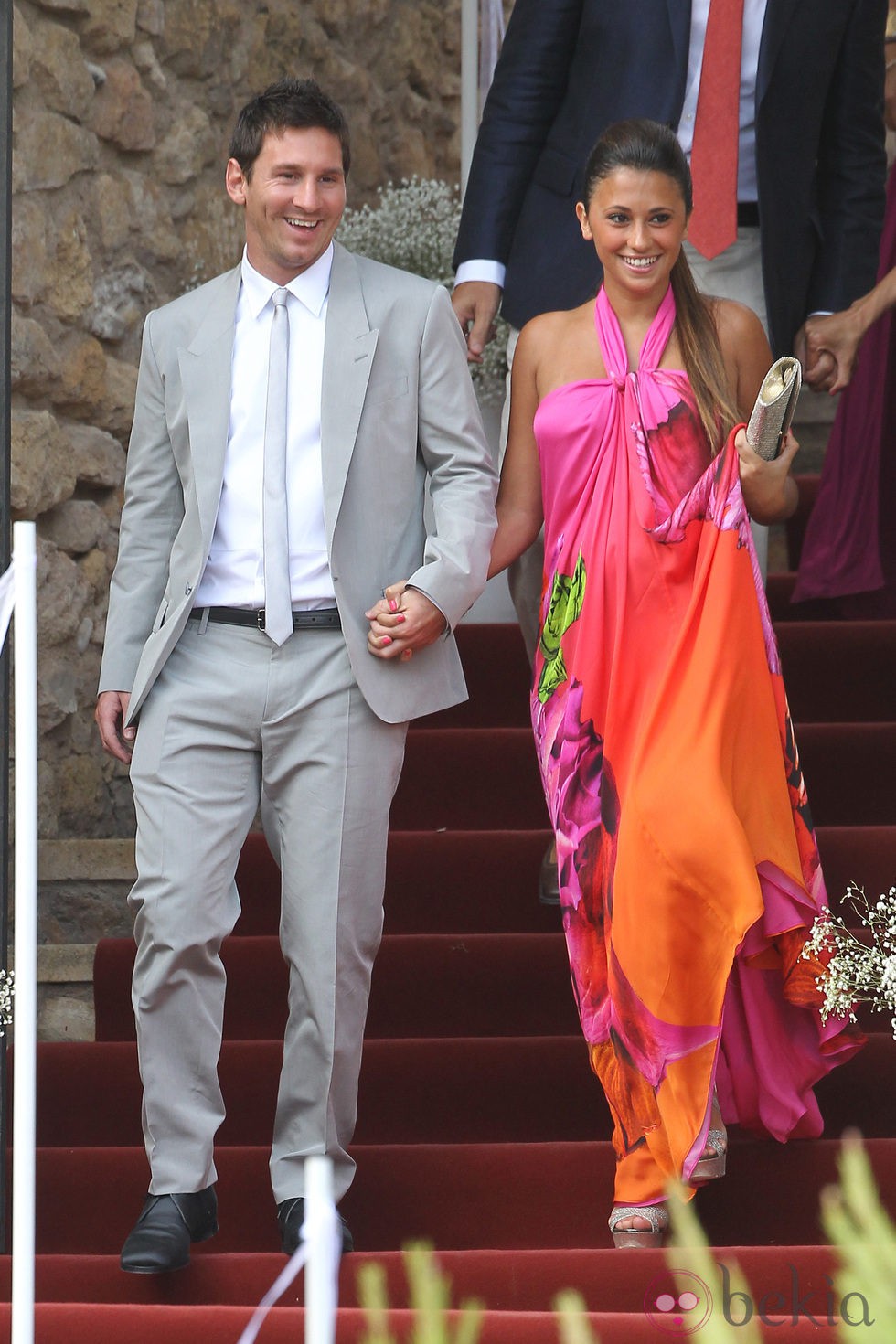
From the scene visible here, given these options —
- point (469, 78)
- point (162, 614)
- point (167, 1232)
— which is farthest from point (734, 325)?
point (469, 78)

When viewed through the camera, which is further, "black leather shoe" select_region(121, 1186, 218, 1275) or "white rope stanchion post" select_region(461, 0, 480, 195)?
"white rope stanchion post" select_region(461, 0, 480, 195)

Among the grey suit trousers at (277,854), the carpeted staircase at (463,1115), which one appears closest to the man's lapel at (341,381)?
the grey suit trousers at (277,854)

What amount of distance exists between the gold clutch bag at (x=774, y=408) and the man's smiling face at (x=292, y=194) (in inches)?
28.4

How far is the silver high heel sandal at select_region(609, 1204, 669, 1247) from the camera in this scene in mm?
2478

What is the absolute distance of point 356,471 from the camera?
2.65m

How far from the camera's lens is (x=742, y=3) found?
3.31 metres

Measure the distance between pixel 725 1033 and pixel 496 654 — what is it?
206 centimetres

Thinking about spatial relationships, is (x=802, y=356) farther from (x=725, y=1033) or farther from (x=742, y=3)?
(x=725, y=1033)

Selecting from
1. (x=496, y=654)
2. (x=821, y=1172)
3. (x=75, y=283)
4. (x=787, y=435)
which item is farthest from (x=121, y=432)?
(x=821, y=1172)

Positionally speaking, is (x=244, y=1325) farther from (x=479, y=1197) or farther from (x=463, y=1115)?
(x=463, y=1115)

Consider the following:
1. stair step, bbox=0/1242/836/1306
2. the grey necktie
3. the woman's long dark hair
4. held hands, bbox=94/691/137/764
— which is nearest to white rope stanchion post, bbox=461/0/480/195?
the woman's long dark hair

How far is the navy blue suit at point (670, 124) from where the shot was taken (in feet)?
10.8

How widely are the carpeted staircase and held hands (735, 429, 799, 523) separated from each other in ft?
3.29

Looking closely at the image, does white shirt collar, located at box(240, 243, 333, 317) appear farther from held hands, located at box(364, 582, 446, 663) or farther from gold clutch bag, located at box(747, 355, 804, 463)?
gold clutch bag, located at box(747, 355, 804, 463)
